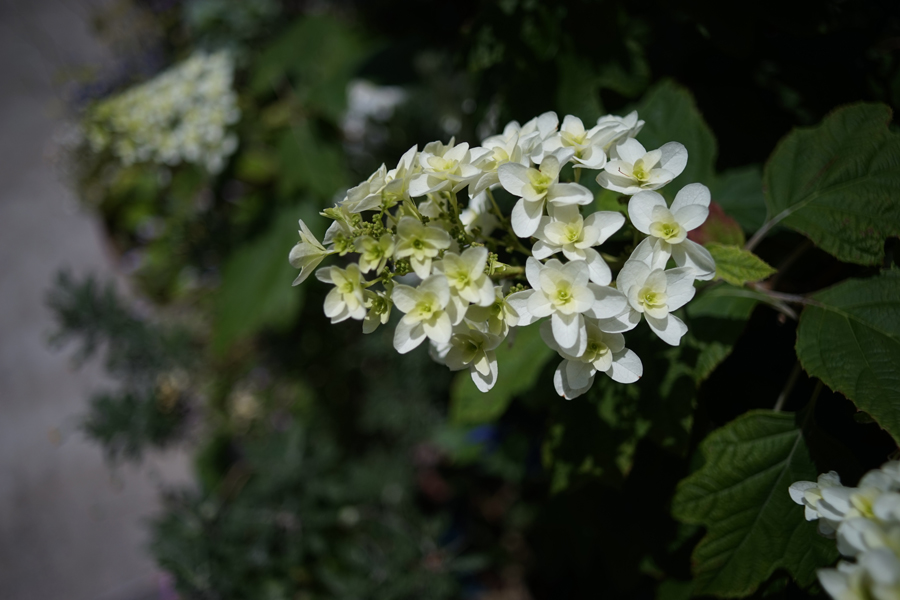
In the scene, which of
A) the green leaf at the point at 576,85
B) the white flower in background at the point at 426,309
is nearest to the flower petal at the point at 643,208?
the white flower in background at the point at 426,309

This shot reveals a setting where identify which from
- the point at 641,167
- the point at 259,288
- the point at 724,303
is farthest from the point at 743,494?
the point at 259,288

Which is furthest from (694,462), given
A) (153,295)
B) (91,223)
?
(91,223)

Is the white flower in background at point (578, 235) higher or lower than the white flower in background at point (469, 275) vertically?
lower

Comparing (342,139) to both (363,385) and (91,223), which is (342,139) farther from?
(91,223)

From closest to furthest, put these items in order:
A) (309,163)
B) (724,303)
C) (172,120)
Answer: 1. (724,303)
2. (172,120)
3. (309,163)

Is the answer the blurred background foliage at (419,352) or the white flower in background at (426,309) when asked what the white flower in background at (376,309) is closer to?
the white flower in background at (426,309)

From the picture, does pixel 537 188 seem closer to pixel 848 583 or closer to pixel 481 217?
pixel 481 217

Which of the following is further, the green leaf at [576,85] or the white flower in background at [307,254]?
the green leaf at [576,85]
